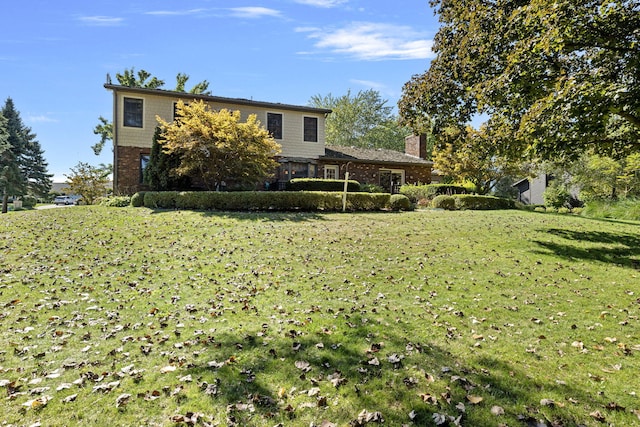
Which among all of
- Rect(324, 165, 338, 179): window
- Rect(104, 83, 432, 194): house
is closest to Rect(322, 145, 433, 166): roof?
Rect(104, 83, 432, 194): house

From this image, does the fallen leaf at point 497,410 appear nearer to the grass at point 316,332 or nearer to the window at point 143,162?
the grass at point 316,332

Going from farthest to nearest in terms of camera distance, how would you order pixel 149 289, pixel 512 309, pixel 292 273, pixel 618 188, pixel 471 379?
1. pixel 618 188
2. pixel 292 273
3. pixel 149 289
4. pixel 512 309
5. pixel 471 379

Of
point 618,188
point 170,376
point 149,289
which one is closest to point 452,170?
point 618,188

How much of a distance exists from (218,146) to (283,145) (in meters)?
7.33

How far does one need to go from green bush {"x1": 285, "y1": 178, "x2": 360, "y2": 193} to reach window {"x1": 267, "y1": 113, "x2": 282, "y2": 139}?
3.77m

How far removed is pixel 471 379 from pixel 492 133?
318 inches

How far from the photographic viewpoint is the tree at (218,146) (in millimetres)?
14883

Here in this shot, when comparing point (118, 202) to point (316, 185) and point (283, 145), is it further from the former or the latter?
point (283, 145)

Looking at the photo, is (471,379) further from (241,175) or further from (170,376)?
(241,175)

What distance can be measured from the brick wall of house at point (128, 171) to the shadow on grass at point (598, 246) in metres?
18.6

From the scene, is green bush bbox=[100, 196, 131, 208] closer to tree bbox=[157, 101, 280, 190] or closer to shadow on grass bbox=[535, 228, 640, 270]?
tree bbox=[157, 101, 280, 190]

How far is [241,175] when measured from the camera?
15.9 metres

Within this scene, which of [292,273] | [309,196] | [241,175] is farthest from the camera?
[241,175]

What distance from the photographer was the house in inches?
735
